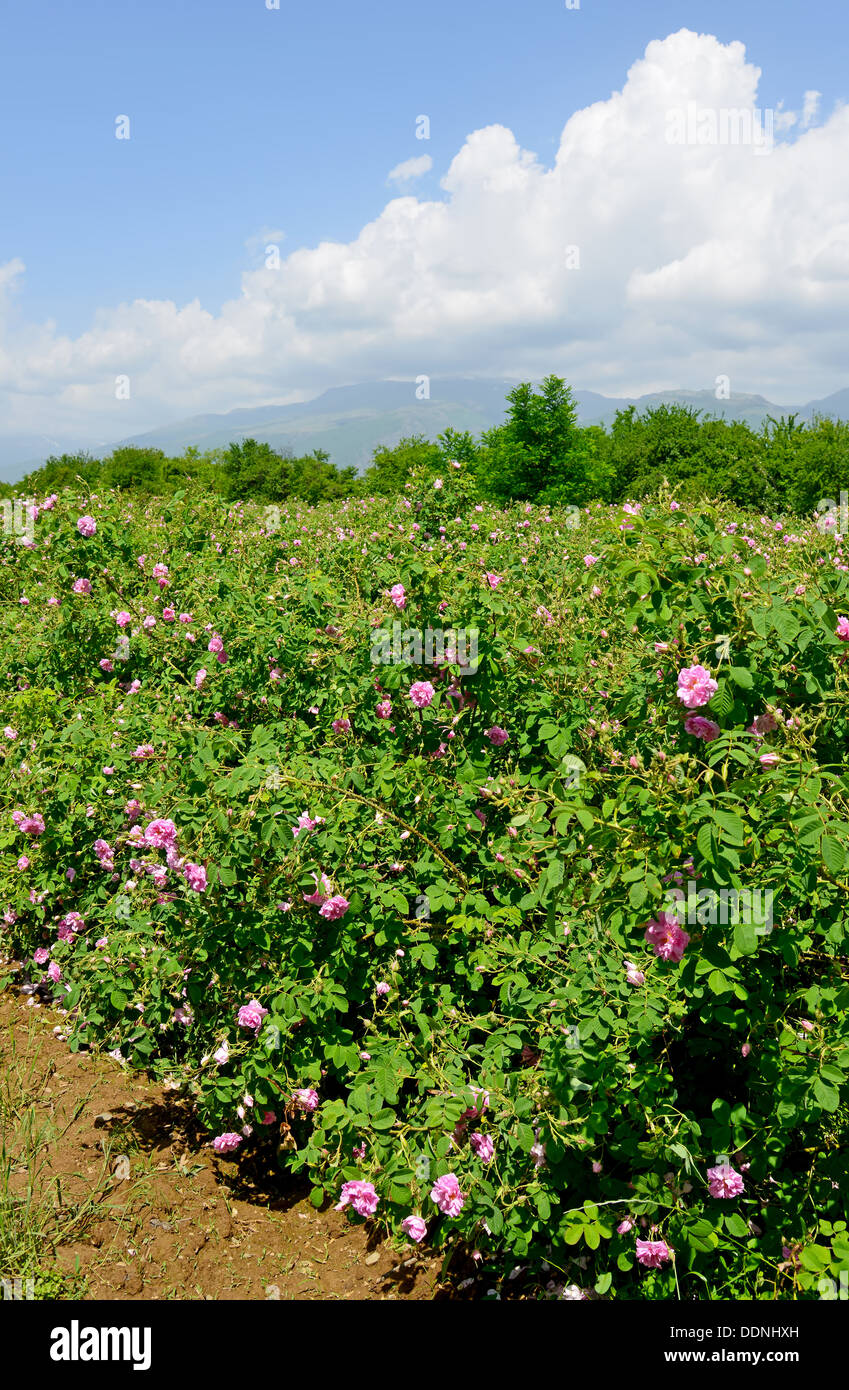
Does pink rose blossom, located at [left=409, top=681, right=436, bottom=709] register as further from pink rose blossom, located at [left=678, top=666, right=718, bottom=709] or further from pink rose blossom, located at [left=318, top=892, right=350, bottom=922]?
pink rose blossom, located at [left=678, top=666, right=718, bottom=709]

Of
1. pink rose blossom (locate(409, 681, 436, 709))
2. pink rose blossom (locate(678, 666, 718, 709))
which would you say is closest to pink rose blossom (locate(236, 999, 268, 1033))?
pink rose blossom (locate(409, 681, 436, 709))

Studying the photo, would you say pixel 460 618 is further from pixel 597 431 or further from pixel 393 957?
pixel 597 431

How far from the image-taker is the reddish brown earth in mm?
2594

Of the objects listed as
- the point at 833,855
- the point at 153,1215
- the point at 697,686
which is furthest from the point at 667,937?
the point at 153,1215

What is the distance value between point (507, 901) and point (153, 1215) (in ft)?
5.45

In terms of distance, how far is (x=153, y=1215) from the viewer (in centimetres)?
283

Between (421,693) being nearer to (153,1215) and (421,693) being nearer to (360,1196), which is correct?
(360,1196)

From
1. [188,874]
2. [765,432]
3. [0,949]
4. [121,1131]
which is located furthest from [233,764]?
[765,432]

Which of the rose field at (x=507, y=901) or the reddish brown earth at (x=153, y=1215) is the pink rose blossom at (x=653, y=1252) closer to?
the rose field at (x=507, y=901)

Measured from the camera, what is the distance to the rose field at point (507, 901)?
213cm

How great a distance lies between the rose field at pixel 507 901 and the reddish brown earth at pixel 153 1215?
130 mm

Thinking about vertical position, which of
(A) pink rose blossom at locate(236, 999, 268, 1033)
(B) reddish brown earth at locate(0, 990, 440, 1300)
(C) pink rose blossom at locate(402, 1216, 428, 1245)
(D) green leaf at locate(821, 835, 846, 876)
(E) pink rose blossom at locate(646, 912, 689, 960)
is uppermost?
(D) green leaf at locate(821, 835, 846, 876)

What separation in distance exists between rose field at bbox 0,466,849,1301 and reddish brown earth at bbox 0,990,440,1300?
13 centimetres

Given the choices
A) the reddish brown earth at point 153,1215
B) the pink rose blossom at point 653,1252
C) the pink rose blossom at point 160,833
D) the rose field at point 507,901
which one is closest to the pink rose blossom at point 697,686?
the rose field at point 507,901
